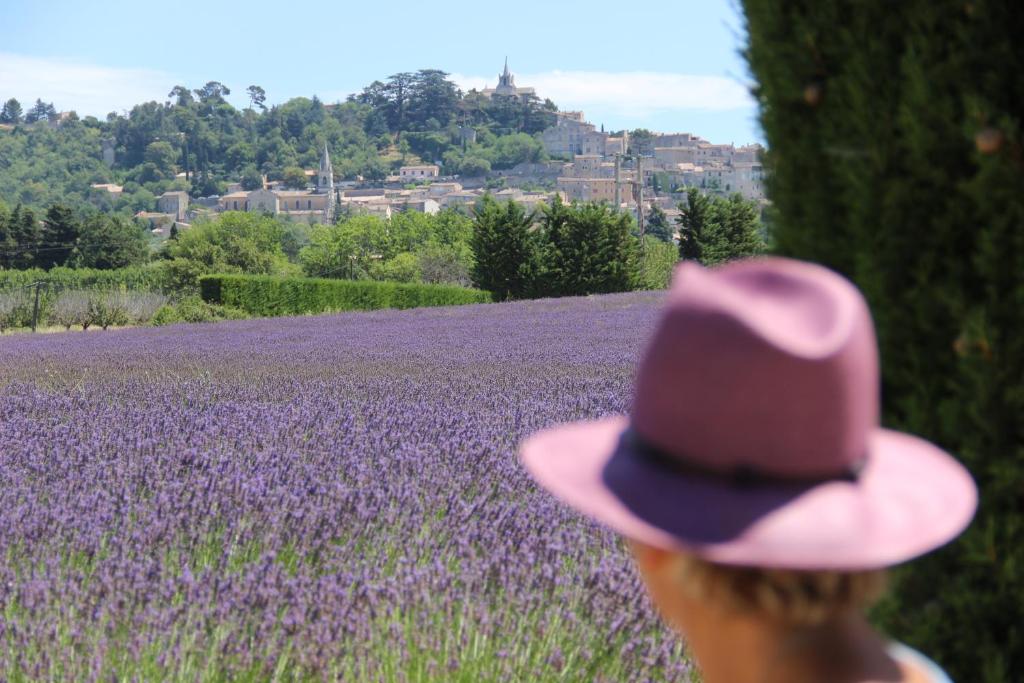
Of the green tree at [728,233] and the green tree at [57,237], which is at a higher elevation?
the green tree at [728,233]

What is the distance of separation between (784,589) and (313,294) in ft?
118

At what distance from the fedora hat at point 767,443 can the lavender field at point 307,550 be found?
1554mm

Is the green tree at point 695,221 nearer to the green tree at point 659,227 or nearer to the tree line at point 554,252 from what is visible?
the tree line at point 554,252

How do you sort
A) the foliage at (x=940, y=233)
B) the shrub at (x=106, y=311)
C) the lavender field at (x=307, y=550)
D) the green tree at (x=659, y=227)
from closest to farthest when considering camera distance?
1. the foliage at (x=940, y=233)
2. the lavender field at (x=307, y=550)
3. the shrub at (x=106, y=311)
4. the green tree at (x=659, y=227)

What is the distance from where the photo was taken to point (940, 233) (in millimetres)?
1733

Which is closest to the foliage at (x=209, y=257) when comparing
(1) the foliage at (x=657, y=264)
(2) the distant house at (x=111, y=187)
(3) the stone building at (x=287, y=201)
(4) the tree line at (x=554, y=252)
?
(4) the tree line at (x=554, y=252)

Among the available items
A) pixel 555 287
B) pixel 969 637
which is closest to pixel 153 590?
pixel 969 637

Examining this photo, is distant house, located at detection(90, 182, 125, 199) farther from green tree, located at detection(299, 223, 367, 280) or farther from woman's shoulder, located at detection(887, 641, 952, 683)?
woman's shoulder, located at detection(887, 641, 952, 683)

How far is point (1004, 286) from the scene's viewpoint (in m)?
1.66

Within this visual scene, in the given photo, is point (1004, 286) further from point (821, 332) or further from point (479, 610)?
point (479, 610)

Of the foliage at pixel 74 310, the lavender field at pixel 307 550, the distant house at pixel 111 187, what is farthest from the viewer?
the distant house at pixel 111 187

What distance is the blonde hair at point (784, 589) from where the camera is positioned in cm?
100

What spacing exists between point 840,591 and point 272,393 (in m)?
5.15

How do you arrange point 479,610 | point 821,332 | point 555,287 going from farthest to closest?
1. point 555,287
2. point 479,610
3. point 821,332
